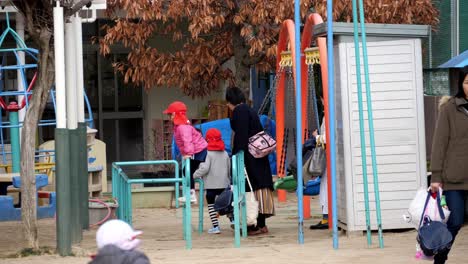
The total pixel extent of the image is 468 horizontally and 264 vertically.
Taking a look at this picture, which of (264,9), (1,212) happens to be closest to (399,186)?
(1,212)

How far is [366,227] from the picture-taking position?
1216cm

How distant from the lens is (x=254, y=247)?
39.4ft

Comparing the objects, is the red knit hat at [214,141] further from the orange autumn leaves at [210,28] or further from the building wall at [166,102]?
the building wall at [166,102]

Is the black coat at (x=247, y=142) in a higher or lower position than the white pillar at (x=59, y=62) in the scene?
lower

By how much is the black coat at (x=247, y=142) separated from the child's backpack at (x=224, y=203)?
0.95 ft

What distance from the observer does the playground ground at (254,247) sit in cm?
1072

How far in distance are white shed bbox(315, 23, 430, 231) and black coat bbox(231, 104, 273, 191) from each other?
3.73ft

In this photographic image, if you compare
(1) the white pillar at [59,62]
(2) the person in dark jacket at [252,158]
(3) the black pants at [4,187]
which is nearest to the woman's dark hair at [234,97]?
(2) the person in dark jacket at [252,158]

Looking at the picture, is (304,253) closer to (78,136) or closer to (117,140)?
(78,136)

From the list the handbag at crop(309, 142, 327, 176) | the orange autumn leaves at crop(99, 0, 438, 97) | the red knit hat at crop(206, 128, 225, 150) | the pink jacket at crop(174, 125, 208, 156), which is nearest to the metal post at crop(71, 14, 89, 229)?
the red knit hat at crop(206, 128, 225, 150)

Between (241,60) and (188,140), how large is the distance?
5506mm

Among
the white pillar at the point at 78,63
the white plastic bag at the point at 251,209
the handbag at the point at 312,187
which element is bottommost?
the white plastic bag at the point at 251,209

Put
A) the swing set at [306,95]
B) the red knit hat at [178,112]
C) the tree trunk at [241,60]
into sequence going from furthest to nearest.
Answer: the tree trunk at [241,60] → the red knit hat at [178,112] → the swing set at [306,95]

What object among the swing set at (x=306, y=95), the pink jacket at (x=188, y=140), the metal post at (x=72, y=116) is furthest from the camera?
the pink jacket at (x=188, y=140)
